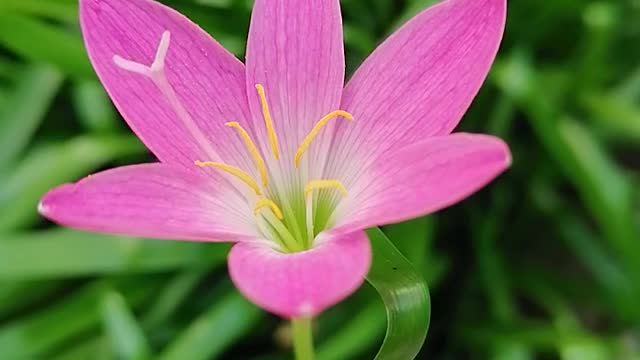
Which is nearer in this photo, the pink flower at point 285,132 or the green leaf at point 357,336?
the pink flower at point 285,132

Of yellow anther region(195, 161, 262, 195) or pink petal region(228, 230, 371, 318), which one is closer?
pink petal region(228, 230, 371, 318)

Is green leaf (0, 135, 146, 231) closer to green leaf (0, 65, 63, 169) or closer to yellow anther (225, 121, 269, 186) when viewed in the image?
green leaf (0, 65, 63, 169)

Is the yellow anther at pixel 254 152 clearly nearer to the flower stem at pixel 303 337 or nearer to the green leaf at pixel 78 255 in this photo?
the flower stem at pixel 303 337

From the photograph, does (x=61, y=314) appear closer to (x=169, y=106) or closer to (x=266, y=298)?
(x=169, y=106)

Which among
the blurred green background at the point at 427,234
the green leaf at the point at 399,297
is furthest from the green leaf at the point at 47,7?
the green leaf at the point at 399,297

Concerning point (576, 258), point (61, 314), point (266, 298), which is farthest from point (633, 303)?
point (266, 298)

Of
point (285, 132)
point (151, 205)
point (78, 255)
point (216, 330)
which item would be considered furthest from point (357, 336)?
point (151, 205)

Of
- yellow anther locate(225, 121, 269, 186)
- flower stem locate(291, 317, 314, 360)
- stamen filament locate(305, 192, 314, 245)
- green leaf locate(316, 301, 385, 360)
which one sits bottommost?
green leaf locate(316, 301, 385, 360)

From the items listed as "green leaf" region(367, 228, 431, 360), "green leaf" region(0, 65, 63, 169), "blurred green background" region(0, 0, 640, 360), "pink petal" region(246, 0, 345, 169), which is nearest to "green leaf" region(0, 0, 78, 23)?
"blurred green background" region(0, 0, 640, 360)
